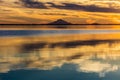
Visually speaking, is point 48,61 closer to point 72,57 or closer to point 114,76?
point 72,57

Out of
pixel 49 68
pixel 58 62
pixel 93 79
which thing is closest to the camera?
pixel 93 79

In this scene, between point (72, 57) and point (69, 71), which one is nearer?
point (69, 71)

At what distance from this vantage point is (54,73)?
11.8 meters

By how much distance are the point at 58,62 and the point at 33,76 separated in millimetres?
3083

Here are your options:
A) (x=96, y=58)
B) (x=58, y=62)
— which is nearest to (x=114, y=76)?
(x=58, y=62)

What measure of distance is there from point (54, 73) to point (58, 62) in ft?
8.18

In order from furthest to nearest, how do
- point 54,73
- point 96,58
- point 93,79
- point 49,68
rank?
point 96,58 < point 49,68 < point 54,73 < point 93,79

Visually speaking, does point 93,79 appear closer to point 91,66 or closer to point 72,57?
point 91,66

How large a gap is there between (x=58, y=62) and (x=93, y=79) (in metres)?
3.59

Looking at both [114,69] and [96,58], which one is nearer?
[114,69]

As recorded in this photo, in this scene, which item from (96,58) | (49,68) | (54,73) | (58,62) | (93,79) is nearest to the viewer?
(93,79)

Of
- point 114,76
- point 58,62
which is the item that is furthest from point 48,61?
point 114,76

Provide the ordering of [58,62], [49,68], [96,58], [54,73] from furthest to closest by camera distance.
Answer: [96,58]
[58,62]
[49,68]
[54,73]

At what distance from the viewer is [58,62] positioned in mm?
14320
